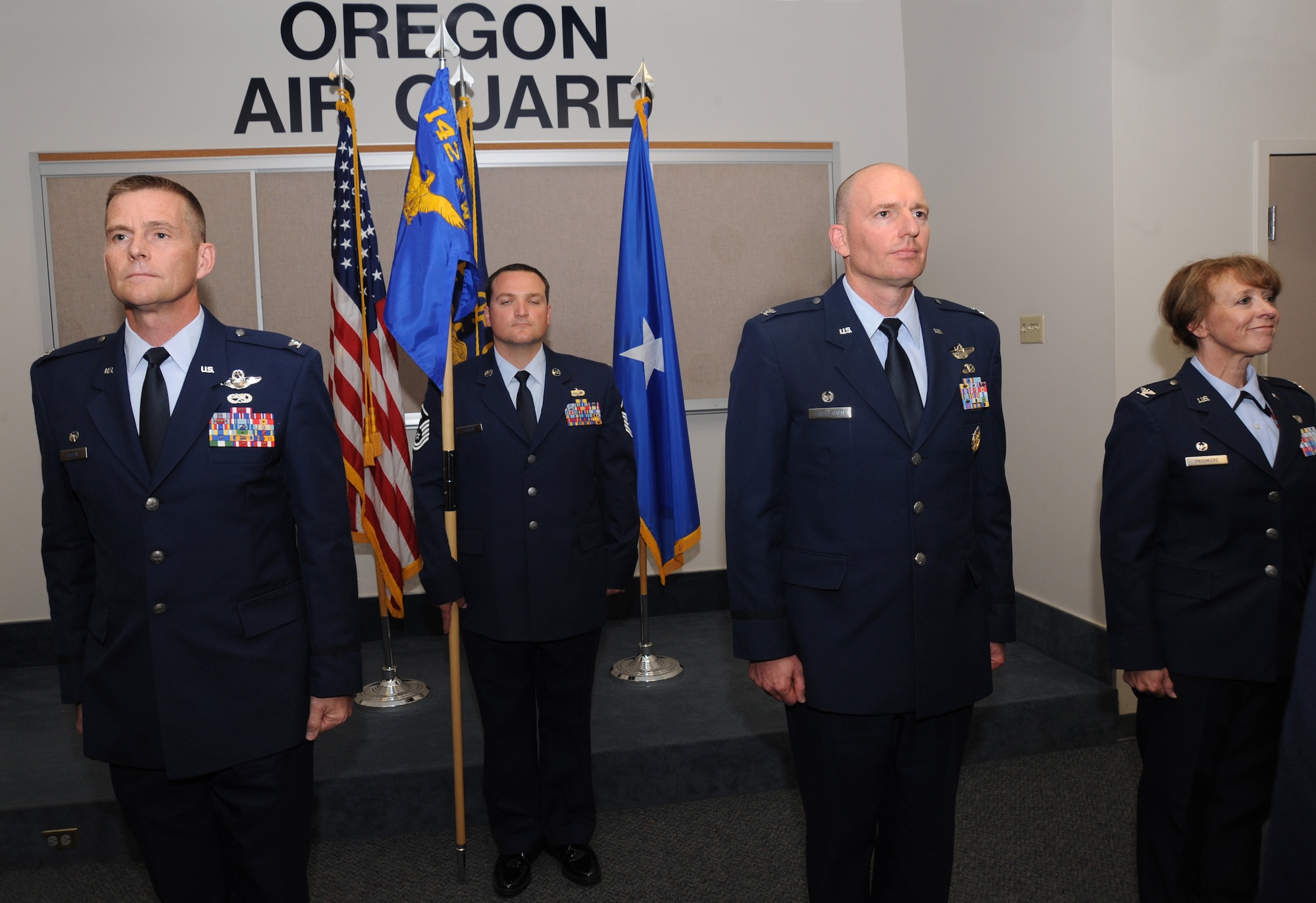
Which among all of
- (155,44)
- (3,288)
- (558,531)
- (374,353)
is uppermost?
(155,44)

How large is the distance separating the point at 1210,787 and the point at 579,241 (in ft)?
11.0

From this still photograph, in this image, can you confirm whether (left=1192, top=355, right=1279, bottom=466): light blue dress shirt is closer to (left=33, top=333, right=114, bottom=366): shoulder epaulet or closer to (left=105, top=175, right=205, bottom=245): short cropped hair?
(left=105, top=175, right=205, bottom=245): short cropped hair

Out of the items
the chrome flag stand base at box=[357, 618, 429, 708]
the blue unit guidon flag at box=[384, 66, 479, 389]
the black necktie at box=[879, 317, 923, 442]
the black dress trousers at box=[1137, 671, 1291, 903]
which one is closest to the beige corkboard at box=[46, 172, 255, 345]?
the chrome flag stand base at box=[357, 618, 429, 708]

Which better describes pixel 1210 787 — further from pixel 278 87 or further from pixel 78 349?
pixel 278 87

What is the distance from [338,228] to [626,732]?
2.10 meters

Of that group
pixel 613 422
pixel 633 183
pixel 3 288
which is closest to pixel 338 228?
pixel 633 183

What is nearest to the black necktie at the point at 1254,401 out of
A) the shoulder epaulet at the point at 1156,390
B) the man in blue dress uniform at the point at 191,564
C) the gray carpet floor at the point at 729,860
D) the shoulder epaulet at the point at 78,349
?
the shoulder epaulet at the point at 1156,390

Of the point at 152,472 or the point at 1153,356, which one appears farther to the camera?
the point at 1153,356

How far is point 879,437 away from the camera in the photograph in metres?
1.68

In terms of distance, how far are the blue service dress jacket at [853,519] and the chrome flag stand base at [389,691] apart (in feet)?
7.03

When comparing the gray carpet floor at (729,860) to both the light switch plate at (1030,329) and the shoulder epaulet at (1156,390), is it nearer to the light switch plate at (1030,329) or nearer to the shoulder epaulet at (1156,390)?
the shoulder epaulet at (1156,390)

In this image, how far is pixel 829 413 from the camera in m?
1.70

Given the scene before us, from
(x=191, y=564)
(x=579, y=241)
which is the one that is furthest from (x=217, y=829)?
(x=579, y=241)

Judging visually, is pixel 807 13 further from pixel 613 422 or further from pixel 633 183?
pixel 613 422
